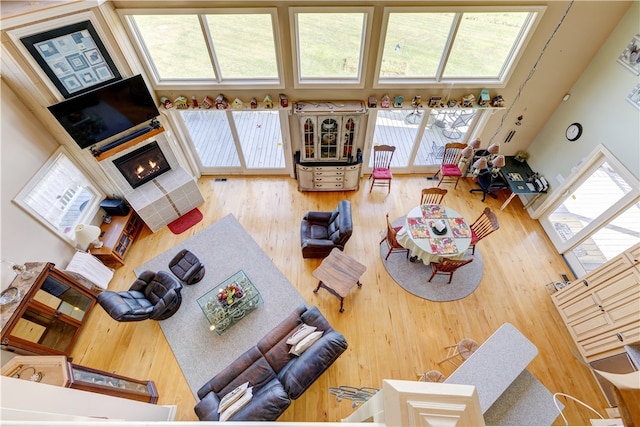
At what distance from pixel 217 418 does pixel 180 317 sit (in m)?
1.91

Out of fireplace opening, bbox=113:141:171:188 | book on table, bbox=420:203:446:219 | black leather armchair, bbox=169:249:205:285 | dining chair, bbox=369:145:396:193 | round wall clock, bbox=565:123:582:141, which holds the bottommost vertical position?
black leather armchair, bbox=169:249:205:285

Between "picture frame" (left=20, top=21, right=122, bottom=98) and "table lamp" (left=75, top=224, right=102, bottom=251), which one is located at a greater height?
"picture frame" (left=20, top=21, right=122, bottom=98)

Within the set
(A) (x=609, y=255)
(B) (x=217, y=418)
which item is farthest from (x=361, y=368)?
(A) (x=609, y=255)

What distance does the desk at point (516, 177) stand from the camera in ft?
19.6

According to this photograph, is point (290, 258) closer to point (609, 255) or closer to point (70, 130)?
point (70, 130)

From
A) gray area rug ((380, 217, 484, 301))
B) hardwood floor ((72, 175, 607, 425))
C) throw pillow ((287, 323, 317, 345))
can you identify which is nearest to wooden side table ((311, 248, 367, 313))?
hardwood floor ((72, 175, 607, 425))

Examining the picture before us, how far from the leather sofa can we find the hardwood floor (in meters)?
0.61

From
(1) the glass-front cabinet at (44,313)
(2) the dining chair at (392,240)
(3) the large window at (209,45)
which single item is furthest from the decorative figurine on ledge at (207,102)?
(2) the dining chair at (392,240)

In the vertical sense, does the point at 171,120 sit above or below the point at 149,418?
above

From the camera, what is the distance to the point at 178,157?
20.5 feet

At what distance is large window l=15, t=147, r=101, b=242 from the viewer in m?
4.41

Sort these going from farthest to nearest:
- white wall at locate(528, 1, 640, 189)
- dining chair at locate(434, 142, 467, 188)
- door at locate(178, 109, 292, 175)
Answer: door at locate(178, 109, 292, 175) < dining chair at locate(434, 142, 467, 188) < white wall at locate(528, 1, 640, 189)

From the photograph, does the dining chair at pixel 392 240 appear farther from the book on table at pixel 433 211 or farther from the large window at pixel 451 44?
the large window at pixel 451 44

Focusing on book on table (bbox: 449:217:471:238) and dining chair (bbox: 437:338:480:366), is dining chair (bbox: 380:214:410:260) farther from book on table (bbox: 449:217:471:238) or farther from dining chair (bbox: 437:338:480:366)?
dining chair (bbox: 437:338:480:366)
